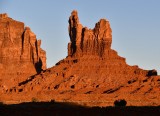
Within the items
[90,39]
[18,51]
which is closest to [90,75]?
[90,39]

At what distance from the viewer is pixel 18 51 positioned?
136250mm

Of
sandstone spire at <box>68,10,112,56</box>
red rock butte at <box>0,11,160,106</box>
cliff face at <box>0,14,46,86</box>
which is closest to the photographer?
red rock butte at <box>0,11,160,106</box>

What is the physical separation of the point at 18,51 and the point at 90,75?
113 feet

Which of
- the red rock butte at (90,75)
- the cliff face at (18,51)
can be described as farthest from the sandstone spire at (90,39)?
the cliff face at (18,51)

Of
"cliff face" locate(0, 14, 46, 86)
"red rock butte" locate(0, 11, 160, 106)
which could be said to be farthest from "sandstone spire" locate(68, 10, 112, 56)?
"cliff face" locate(0, 14, 46, 86)

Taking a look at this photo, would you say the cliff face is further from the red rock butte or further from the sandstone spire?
the sandstone spire

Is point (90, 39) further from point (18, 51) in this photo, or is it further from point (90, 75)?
point (18, 51)

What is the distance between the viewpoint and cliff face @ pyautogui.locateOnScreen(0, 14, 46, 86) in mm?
→ 131375

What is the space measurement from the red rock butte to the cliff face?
1721 cm

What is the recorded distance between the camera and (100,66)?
10988 centimetres

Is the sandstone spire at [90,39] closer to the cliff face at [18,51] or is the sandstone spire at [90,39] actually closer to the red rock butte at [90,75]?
the red rock butte at [90,75]

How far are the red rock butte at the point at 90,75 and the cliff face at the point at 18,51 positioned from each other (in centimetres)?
1721

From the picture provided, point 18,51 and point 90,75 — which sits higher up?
point 18,51

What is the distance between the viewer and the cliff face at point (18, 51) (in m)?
131
